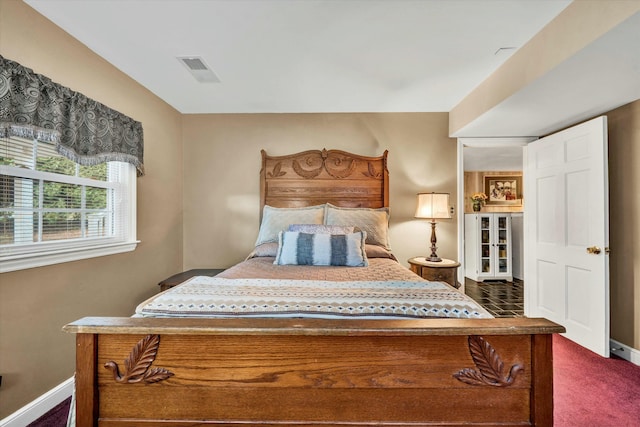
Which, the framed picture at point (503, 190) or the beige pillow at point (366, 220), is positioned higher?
the framed picture at point (503, 190)

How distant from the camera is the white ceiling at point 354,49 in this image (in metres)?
1.69

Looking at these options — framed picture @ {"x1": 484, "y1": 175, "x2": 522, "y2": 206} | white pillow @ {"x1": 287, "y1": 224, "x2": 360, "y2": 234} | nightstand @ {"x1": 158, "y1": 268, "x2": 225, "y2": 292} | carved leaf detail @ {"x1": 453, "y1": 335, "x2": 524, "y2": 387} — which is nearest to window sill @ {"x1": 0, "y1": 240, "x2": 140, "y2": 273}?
nightstand @ {"x1": 158, "y1": 268, "x2": 225, "y2": 292}

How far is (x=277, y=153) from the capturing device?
340 cm

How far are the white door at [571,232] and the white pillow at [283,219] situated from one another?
2269mm

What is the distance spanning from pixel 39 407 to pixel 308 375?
1.84 m

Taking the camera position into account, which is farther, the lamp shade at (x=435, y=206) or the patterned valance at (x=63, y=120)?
the lamp shade at (x=435, y=206)

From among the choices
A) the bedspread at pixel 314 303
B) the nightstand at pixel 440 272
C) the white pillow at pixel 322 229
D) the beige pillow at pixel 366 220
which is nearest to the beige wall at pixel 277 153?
the beige pillow at pixel 366 220

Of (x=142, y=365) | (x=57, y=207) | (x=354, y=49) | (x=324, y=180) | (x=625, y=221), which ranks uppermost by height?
(x=354, y=49)

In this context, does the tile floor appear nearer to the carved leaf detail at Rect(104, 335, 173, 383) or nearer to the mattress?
the mattress

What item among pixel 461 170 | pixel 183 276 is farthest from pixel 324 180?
pixel 183 276

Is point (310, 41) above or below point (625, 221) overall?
above

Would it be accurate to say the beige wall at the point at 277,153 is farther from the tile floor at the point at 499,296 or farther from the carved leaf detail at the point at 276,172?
the tile floor at the point at 499,296

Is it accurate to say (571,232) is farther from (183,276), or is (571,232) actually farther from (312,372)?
(183,276)

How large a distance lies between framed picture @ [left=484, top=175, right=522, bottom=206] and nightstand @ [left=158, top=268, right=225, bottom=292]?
535 cm
